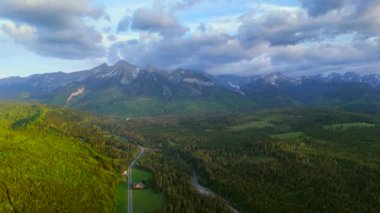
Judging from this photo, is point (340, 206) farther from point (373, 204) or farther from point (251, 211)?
point (251, 211)

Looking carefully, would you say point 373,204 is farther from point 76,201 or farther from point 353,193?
point 76,201

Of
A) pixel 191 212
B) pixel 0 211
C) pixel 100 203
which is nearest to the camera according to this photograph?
pixel 0 211

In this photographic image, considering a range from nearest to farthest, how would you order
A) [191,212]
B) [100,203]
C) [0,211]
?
[0,211]
[191,212]
[100,203]

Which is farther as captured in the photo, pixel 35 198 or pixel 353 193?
pixel 353 193

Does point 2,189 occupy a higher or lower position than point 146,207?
higher

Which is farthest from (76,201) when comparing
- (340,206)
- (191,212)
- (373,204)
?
(373,204)

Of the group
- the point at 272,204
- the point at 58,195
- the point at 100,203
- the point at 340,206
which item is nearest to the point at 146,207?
the point at 100,203

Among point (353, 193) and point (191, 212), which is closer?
point (191, 212)

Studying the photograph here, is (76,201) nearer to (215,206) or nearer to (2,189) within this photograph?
(2,189)
